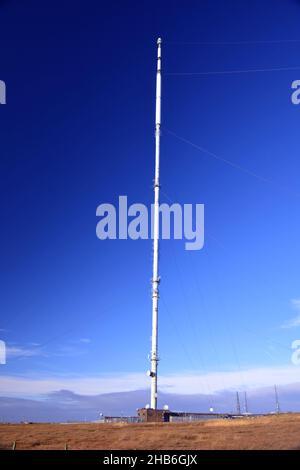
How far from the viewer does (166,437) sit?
2755cm

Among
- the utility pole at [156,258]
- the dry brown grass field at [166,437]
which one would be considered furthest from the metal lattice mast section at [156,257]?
the dry brown grass field at [166,437]

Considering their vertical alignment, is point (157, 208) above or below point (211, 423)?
above

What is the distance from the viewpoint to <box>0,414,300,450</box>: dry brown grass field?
25.2 metres

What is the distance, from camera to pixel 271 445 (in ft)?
80.4

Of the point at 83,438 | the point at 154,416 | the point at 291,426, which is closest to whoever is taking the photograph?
the point at 83,438

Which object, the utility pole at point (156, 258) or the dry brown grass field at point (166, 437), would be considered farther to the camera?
the utility pole at point (156, 258)

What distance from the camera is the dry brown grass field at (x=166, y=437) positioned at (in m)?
25.2

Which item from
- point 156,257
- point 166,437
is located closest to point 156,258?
point 156,257

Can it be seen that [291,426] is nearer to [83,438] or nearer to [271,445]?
[271,445]

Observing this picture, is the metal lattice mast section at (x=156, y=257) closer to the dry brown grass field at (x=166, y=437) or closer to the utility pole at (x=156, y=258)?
the utility pole at (x=156, y=258)

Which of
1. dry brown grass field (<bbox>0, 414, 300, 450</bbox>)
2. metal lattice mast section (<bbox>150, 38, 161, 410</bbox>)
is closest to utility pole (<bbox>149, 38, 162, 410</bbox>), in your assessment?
metal lattice mast section (<bbox>150, 38, 161, 410</bbox>)

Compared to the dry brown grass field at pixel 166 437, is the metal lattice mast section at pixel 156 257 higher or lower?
higher
